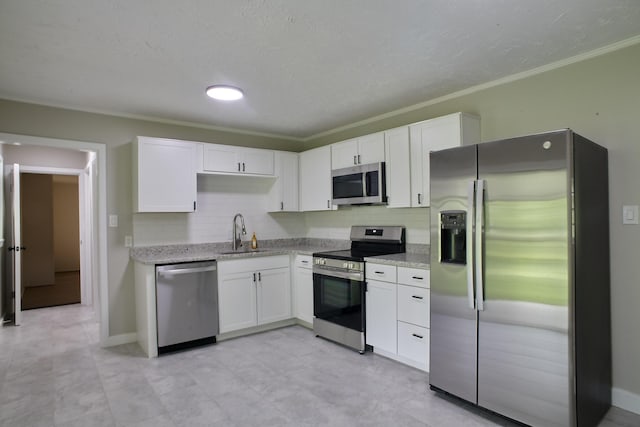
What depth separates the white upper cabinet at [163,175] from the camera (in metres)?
3.79

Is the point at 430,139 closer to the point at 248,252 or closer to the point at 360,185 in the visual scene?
the point at 360,185

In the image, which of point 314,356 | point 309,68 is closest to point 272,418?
point 314,356

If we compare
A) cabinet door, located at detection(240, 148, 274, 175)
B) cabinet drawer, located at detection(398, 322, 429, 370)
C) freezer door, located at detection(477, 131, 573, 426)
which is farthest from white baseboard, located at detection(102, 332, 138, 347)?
freezer door, located at detection(477, 131, 573, 426)

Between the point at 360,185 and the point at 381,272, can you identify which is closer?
the point at 381,272

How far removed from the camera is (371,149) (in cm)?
385

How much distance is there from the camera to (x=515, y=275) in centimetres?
223

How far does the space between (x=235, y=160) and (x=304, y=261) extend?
4.76 feet

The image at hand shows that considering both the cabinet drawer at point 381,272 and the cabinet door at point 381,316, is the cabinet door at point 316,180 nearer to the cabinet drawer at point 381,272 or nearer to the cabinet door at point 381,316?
the cabinet drawer at point 381,272

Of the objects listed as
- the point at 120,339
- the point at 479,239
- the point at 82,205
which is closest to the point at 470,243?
the point at 479,239

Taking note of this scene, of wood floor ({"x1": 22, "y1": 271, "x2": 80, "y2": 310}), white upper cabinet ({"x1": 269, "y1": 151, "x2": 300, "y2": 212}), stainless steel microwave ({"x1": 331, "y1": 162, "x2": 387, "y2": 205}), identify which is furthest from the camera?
wood floor ({"x1": 22, "y1": 271, "x2": 80, "y2": 310})

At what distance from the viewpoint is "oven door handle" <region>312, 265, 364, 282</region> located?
138 inches

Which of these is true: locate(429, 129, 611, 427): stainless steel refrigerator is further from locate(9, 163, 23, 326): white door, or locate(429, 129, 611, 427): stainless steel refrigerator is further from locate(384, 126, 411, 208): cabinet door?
locate(9, 163, 23, 326): white door

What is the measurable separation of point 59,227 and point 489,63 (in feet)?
31.5

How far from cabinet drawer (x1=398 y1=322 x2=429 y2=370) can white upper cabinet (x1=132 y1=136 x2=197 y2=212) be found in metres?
2.53
